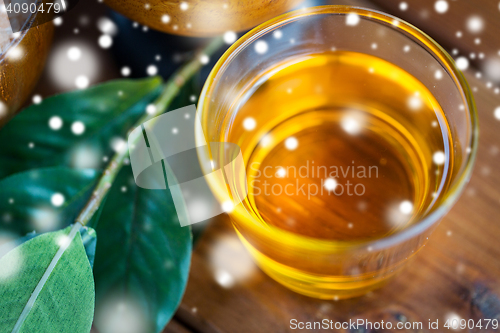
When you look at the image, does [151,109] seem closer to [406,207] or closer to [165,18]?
[165,18]

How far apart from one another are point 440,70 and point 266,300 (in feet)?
0.68

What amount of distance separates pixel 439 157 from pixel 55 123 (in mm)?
292

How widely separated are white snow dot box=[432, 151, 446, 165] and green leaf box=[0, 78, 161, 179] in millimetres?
220

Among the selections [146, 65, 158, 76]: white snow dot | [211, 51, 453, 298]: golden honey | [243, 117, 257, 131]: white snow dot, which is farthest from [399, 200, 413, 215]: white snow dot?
[146, 65, 158, 76]: white snow dot

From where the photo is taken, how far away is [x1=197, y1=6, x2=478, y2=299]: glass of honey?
31 centimetres

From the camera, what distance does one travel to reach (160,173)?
36cm

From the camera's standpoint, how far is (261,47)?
33cm

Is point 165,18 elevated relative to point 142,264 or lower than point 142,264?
elevated

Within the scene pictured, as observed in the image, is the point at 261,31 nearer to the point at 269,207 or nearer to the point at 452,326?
the point at 269,207

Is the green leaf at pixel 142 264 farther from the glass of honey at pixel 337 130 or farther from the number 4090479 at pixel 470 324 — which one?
the number 4090479 at pixel 470 324

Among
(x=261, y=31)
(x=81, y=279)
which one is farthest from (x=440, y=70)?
(x=81, y=279)

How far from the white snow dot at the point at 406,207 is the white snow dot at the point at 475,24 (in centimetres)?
18

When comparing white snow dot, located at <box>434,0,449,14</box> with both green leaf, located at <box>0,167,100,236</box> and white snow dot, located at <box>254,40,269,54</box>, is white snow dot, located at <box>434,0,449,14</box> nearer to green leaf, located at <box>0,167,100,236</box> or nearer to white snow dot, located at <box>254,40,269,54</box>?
white snow dot, located at <box>254,40,269,54</box>
